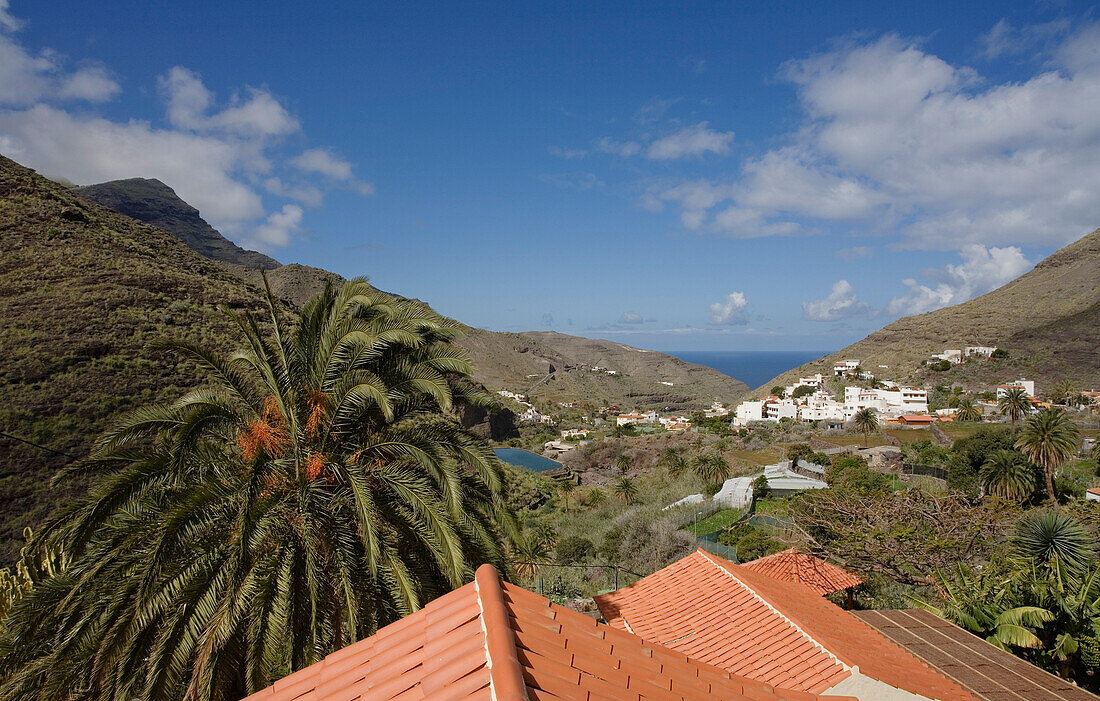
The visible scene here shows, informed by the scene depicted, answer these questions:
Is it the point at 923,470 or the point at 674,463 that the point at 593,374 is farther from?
the point at 923,470

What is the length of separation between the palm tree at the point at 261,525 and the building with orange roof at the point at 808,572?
9.53 metres

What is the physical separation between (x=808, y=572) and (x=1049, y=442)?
2310 centimetres

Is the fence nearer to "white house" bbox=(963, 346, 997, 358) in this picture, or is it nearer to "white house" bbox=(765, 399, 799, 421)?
"white house" bbox=(765, 399, 799, 421)

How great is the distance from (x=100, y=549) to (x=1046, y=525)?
49.2 feet

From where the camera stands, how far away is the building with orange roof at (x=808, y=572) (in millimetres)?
13812

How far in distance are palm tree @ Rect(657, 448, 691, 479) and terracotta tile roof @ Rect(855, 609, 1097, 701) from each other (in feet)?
114

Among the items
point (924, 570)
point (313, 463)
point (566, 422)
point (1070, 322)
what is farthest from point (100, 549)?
point (1070, 322)

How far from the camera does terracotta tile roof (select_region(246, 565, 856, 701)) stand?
9.85ft

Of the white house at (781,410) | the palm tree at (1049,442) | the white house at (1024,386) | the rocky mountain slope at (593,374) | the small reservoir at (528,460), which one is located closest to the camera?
the palm tree at (1049,442)

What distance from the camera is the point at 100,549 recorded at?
5422 mm

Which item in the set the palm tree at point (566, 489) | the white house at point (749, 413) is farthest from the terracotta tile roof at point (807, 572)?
the white house at point (749, 413)

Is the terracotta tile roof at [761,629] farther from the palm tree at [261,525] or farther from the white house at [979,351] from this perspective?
the white house at [979,351]

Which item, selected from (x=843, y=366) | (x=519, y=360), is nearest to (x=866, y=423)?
(x=843, y=366)

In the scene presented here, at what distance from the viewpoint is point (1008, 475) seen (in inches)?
1139
